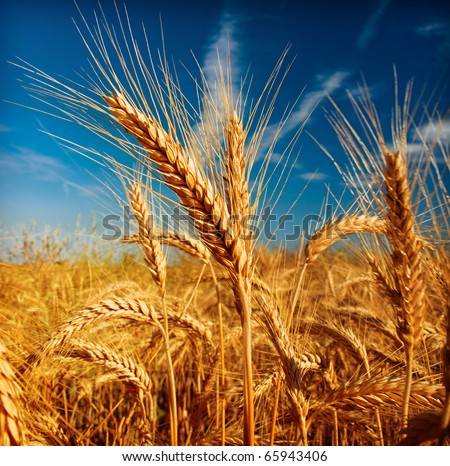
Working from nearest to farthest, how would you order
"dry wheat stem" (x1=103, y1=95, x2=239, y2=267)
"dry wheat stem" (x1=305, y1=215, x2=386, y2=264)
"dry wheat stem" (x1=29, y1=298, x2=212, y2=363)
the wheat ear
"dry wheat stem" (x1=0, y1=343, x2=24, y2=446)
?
"dry wheat stem" (x1=0, y1=343, x2=24, y2=446) < "dry wheat stem" (x1=103, y1=95, x2=239, y2=267) < the wheat ear < "dry wheat stem" (x1=29, y1=298, x2=212, y2=363) < "dry wheat stem" (x1=305, y1=215, x2=386, y2=264)

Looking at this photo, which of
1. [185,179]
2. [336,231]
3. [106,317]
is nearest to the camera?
[185,179]

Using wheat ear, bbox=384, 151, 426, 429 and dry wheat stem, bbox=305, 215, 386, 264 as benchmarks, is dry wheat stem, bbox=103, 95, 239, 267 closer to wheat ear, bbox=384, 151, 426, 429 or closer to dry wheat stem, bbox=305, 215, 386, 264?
wheat ear, bbox=384, 151, 426, 429

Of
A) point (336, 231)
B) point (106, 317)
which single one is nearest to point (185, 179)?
point (106, 317)

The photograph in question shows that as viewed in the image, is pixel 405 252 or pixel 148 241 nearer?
pixel 405 252

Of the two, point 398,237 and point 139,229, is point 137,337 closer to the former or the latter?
point 139,229

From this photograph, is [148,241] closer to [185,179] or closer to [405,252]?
[185,179]

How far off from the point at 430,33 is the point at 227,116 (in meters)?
1.37

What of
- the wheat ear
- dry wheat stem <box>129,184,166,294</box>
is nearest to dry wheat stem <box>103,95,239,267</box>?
the wheat ear

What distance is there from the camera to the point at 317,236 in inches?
73.0

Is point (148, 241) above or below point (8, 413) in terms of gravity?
above

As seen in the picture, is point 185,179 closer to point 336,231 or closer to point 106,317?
point 106,317

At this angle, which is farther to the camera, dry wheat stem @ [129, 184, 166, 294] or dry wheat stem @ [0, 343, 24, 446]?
dry wheat stem @ [129, 184, 166, 294]

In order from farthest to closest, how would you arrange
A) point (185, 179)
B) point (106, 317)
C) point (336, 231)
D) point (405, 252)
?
1. point (336, 231)
2. point (106, 317)
3. point (405, 252)
4. point (185, 179)

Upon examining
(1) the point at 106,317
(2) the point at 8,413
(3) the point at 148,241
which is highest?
Result: (3) the point at 148,241
